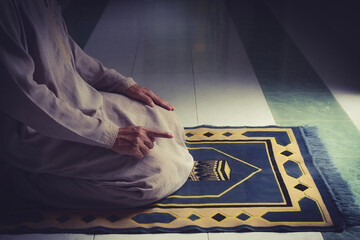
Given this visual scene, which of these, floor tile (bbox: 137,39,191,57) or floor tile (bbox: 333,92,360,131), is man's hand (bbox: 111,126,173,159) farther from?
floor tile (bbox: 137,39,191,57)

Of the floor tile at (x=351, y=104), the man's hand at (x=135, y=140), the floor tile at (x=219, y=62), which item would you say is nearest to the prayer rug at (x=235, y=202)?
the man's hand at (x=135, y=140)

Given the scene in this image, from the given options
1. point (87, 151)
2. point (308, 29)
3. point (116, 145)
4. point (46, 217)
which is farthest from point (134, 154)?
point (308, 29)

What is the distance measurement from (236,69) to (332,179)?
1566 millimetres

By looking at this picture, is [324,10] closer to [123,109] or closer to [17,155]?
[123,109]

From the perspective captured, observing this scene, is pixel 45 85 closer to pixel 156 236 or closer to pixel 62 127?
pixel 62 127

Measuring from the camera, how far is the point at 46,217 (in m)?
1.86

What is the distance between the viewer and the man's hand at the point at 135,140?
1.76 metres

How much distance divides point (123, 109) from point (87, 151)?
31cm

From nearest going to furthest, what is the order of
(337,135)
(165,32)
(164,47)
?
(337,135)
(164,47)
(165,32)

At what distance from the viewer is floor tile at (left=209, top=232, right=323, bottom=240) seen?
176 cm

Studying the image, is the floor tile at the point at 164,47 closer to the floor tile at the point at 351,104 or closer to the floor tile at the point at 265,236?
the floor tile at the point at 351,104

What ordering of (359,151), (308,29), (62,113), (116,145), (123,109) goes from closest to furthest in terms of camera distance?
(62,113) → (116,145) → (123,109) → (359,151) → (308,29)

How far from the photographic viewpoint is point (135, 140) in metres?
1.78

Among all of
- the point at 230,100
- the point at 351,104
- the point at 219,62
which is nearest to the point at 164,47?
the point at 219,62
